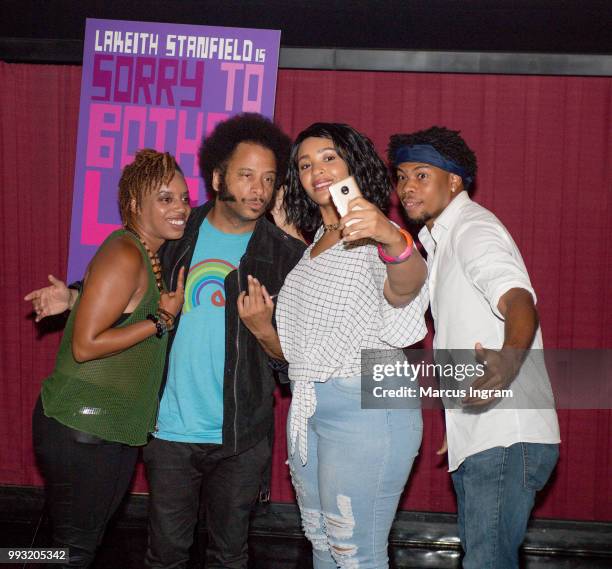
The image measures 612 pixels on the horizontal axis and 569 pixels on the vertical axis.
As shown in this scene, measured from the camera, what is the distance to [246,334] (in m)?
2.36

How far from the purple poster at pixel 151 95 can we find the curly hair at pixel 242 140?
0.37 meters

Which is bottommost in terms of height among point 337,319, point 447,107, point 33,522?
point 33,522

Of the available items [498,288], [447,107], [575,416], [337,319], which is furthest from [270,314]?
[575,416]

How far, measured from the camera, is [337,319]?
6.57 ft

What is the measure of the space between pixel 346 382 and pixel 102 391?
28.4 inches

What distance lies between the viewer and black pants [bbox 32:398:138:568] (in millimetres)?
2119

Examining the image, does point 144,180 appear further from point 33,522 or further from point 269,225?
point 33,522

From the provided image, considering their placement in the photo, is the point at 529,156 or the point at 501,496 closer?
the point at 501,496

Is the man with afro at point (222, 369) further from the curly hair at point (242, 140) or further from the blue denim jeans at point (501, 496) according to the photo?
the blue denim jeans at point (501, 496)

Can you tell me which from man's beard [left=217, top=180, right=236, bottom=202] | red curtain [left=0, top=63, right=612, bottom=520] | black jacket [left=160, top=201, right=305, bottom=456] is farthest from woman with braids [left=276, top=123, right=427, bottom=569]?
red curtain [left=0, top=63, right=612, bottom=520]

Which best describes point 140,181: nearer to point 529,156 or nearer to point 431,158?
point 431,158

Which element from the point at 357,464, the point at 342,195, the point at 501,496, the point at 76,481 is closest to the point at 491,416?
the point at 501,496

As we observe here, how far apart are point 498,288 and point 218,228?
39.1 inches

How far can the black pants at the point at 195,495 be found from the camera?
7.77 feet
